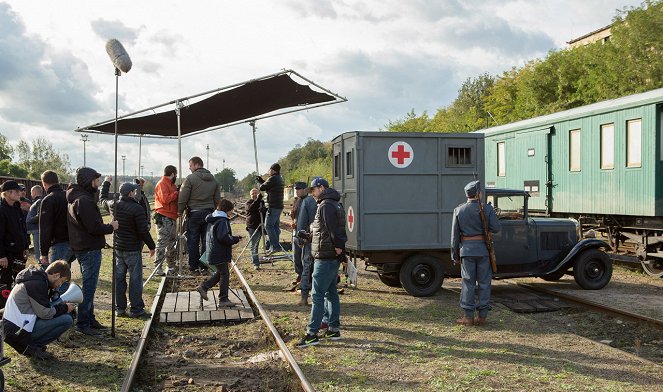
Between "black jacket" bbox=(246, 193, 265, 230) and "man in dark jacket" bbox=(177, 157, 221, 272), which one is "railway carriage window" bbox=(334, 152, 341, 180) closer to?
"man in dark jacket" bbox=(177, 157, 221, 272)

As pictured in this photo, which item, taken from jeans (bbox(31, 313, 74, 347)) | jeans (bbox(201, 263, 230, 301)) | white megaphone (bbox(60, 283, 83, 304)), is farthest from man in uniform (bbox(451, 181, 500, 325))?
jeans (bbox(31, 313, 74, 347))

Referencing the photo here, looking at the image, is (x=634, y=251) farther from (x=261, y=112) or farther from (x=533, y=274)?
(x=261, y=112)

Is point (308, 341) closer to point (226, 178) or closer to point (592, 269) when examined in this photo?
point (592, 269)

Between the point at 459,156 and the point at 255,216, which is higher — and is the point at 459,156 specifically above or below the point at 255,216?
above

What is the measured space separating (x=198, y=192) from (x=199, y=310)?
2.54 m

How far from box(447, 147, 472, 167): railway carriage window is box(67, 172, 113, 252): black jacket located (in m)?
5.30

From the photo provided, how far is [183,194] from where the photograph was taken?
34.2 feet

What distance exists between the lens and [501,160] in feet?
58.2

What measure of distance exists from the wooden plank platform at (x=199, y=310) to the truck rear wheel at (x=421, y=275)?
2521 mm

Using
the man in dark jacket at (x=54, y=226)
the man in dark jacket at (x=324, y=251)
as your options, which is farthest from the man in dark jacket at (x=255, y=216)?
the man in dark jacket at (x=324, y=251)

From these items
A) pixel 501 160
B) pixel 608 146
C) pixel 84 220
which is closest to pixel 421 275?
pixel 84 220

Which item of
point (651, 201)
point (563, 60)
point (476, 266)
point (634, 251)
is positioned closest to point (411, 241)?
point (476, 266)

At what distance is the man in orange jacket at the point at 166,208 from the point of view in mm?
10938

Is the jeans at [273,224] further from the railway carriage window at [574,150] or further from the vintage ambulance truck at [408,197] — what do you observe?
the railway carriage window at [574,150]
